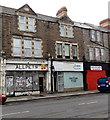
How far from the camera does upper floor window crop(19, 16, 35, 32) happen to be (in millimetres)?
21953

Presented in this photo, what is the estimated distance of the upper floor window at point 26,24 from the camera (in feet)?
72.0

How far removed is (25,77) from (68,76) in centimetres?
607

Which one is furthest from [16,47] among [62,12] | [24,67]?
[62,12]

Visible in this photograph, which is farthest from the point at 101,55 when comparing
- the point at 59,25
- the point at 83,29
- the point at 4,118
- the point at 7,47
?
the point at 4,118

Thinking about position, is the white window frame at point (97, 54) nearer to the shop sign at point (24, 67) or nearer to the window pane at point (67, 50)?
the window pane at point (67, 50)

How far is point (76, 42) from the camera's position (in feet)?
86.4

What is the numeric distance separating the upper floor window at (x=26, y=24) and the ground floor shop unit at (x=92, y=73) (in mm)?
9181

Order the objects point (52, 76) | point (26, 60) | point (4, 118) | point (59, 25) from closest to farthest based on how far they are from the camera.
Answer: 1. point (4, 118)
2. point (26, 60)
3. point (52, 76)
4. point (59, 25)

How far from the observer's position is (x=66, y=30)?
25656 mm

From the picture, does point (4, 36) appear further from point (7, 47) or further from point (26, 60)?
point (26, 60)

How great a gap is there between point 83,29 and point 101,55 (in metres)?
5.12

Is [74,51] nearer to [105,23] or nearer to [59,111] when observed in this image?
[105,23]

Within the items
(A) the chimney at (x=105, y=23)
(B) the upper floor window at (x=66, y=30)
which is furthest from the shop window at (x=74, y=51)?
(A) the chimney at (x=105, y=23)

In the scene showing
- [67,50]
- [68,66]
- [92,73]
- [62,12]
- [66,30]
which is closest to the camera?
[68,66]
